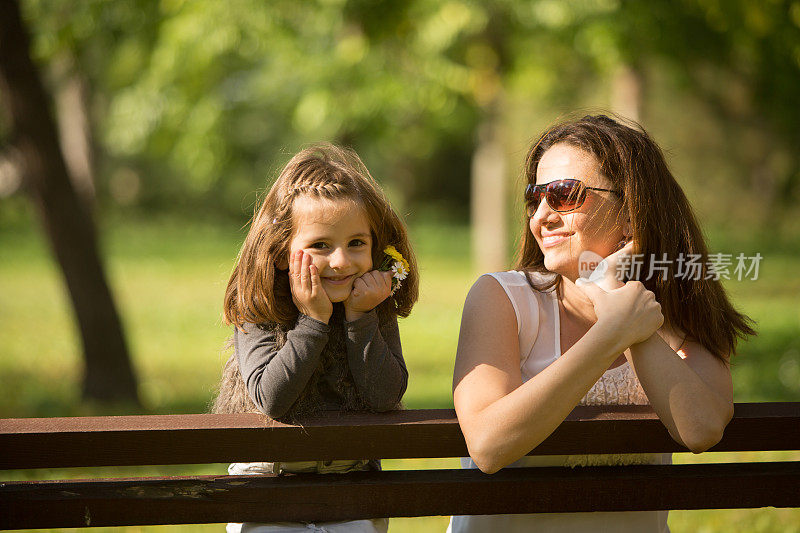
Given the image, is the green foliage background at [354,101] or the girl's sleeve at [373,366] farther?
the green foliage background at [354,101]

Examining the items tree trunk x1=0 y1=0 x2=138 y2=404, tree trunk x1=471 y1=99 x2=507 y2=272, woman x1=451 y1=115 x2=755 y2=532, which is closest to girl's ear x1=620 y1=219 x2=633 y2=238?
woman x1=451 y1=115 x2=755 y2=532

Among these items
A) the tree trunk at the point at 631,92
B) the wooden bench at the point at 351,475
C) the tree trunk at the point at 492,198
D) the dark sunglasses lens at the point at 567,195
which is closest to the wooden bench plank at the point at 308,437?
the wooden bench at the point at 351,475

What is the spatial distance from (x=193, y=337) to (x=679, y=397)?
10446mm

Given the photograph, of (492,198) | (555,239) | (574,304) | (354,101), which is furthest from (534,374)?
(492,198)

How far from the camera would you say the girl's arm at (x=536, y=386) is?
192cm

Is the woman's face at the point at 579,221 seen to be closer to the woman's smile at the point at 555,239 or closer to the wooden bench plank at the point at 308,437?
the woman's smile at the point at 555,239

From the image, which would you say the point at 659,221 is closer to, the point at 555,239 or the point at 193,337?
the point at 555,239

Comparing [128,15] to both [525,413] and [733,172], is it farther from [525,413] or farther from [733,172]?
[733,172]

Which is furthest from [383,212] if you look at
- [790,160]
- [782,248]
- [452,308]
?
[790,160]

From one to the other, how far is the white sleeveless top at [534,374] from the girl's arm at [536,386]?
0.62 feet

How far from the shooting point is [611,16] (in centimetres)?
923

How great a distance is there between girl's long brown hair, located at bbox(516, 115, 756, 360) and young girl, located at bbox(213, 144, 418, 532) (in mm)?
479

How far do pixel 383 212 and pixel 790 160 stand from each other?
23.2 m

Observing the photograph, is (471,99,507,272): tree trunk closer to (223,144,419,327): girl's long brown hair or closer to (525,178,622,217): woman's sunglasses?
(223,144,419,327): girl's long brown hair
